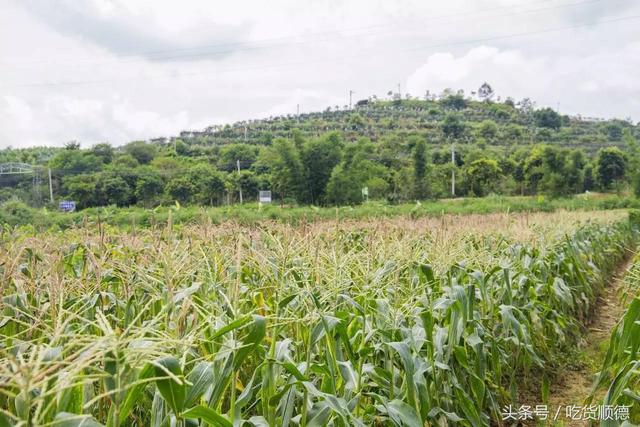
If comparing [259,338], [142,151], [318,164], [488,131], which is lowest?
[259,338]

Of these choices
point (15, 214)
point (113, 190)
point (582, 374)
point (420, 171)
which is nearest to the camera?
point (582, 374)

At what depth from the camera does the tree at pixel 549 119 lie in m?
83.6

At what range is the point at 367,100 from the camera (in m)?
122

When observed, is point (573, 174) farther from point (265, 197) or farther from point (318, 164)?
point (265, 197)

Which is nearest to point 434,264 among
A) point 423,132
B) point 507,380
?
point 507,380

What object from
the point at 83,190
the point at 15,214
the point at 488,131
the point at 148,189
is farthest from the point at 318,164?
the point at 488,131

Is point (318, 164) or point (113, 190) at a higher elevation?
point (318, 164)

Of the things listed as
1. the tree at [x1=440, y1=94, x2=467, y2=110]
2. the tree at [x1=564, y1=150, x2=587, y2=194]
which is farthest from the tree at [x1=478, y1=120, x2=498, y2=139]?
the tree at [x1=440, y1=94, x2=467, y2=110]

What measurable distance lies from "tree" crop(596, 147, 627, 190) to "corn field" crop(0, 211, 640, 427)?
37.4m

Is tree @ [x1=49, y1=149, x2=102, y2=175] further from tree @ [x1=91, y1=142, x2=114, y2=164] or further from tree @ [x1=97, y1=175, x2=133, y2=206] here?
tree @ [x1=97, y1=175, x2=133, y2=206]

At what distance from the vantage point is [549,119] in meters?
84.3

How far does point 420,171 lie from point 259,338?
31.4 metres

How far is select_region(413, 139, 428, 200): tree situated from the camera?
103 ft

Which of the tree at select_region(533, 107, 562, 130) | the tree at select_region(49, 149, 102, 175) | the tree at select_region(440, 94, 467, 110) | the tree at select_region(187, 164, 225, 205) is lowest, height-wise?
the tree at select_region(187, 164, 225, 205)
